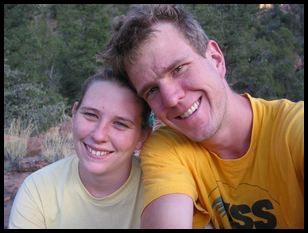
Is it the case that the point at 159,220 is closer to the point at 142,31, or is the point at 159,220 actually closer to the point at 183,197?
the point at 183,197

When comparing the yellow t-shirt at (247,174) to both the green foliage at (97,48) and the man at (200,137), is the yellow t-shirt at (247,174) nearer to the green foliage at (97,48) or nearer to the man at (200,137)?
the man at (200,137)

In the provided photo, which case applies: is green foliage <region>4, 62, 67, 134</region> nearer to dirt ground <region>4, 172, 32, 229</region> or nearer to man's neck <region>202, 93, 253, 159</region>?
dirt ground <region>4, 172, 32, 229</region>

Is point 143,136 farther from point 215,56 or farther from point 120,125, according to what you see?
point 215,56

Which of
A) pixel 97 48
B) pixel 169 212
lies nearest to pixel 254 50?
pixel 97 48

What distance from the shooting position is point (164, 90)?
157cm

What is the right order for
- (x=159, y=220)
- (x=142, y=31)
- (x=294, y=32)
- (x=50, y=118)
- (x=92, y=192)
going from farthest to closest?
1. (x=294, y=32)
2. (x=50, y=118)
3. (x=92, y=192)
4. (x=142, y=31)
5. (x=159, y=220)

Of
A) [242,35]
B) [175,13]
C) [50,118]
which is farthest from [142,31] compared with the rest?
[242,35]

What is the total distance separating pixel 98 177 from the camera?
170cm

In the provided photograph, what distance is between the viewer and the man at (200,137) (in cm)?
152

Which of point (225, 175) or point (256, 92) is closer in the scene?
point (225, 175)

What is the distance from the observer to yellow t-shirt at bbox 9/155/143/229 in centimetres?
165

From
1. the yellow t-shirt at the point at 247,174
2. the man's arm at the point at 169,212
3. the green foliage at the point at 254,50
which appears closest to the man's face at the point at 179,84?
the yellow t-shirt at the point at 247,174

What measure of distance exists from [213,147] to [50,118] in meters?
6.72

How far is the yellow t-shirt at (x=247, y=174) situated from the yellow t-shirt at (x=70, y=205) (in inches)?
6.4
